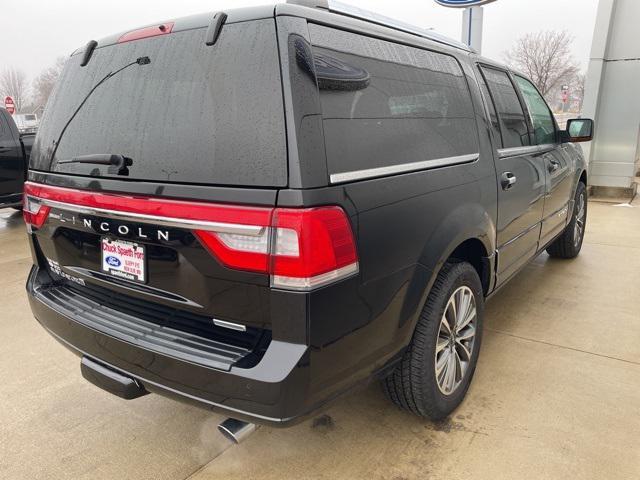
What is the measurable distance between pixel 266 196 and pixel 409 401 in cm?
125

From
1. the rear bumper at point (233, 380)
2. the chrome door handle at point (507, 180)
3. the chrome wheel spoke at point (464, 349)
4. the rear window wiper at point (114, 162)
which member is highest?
the rear window wiper at point (114, 162)

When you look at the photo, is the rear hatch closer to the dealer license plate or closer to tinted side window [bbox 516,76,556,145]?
the dealer license plate

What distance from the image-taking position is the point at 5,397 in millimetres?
2764

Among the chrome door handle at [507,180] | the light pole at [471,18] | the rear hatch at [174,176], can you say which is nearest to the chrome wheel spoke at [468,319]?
the chrome door handle at [507,180]

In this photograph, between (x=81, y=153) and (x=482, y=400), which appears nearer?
(x=81, y=153)

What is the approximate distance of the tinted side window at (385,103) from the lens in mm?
1704

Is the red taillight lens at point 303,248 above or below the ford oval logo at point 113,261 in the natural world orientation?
above

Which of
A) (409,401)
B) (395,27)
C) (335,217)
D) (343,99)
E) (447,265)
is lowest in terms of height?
(409,401)

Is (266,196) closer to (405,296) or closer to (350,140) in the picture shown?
(350,140)

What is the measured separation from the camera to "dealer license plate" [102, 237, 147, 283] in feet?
6.11

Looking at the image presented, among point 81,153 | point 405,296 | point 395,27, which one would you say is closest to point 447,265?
point 405,296

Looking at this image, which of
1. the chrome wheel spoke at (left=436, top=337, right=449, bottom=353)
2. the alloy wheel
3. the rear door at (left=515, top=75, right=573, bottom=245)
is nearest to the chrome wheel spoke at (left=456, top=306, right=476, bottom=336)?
the alloy wheel

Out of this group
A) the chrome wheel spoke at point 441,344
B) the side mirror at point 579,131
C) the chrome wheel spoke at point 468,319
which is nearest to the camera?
the chrome wheel spoke at point 441,344

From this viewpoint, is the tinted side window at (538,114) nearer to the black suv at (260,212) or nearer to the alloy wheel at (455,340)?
the black suv at (260,212)
